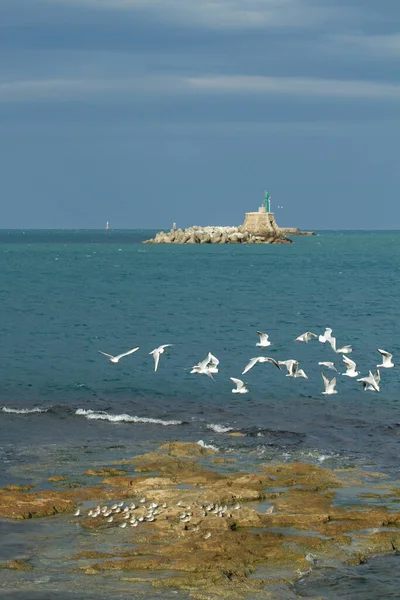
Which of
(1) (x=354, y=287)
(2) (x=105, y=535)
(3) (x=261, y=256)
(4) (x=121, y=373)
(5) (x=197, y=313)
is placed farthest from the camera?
(3) (x=261, y=256)

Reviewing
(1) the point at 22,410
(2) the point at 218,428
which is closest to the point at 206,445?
(2) the point at 218,428

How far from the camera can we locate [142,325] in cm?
6500

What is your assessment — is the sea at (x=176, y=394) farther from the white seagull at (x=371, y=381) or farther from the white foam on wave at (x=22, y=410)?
the white seagull at (x=371, y=381)

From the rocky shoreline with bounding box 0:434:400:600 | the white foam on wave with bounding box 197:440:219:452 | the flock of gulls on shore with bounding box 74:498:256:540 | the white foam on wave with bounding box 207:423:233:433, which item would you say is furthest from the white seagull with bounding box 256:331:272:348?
the flock of gulls on shore with bounding box 74:498:256:540

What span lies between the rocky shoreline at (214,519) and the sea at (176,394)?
50cm

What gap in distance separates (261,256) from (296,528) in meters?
146

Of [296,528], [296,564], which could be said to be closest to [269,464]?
[296,528]

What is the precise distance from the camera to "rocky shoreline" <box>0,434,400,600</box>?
743 inches

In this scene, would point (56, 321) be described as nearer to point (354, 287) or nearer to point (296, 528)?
point (354, 287)

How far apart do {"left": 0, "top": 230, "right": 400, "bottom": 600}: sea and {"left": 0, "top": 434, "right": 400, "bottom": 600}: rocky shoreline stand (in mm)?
496

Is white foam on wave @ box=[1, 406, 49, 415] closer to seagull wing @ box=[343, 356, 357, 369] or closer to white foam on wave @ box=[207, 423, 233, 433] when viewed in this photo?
white foam on wave @ box=[207, 423, 233, 433]

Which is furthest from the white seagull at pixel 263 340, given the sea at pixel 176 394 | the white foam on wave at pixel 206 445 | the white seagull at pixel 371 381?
the white foam on wave at pixel 206 445

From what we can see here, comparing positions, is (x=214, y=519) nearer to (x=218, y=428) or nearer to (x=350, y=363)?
(x=218, y=428)

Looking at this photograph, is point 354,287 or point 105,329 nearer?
point 105,329
